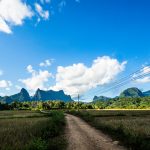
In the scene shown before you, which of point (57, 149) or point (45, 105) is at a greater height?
point (45, 105)

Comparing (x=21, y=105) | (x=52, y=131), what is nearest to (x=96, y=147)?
(x=52, y=131)

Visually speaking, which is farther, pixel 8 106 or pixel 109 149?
pixel 8 106

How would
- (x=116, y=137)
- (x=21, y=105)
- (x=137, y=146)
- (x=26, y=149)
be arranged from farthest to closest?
(x=21, y=105) → (x=116, y=137) → (x=137, y=146) → (x=26, y=149)

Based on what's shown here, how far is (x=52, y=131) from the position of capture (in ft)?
87.1

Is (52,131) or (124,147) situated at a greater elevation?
(52,131)

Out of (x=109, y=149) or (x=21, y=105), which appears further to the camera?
(x=21, y=105)

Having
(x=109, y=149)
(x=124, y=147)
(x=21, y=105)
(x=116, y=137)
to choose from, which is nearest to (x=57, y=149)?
(x=109, y=149)

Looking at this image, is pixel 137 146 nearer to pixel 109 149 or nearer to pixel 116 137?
pixel 109 149

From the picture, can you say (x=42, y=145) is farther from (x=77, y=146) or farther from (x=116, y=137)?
(x=116, y=137)

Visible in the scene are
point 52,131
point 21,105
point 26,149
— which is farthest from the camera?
point 21,105

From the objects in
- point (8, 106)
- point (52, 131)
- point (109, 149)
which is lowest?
point (109, 149)

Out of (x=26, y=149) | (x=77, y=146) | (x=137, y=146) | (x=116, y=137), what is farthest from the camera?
(x=116, y=137)

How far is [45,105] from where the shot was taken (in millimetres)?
188250

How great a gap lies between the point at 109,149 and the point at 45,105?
173370 millimetres
